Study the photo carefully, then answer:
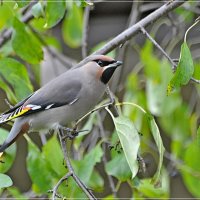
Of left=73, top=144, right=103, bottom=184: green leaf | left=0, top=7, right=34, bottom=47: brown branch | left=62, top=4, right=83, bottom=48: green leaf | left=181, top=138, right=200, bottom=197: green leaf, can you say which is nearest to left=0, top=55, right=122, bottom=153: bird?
left=73, top=144, right=103, bottom=184: green leaf

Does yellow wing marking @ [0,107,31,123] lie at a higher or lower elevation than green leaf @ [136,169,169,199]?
higher

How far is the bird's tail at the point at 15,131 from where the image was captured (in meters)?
2.48

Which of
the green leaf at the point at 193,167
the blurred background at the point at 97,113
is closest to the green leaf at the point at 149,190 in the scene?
the blurred background at the point at 97,113

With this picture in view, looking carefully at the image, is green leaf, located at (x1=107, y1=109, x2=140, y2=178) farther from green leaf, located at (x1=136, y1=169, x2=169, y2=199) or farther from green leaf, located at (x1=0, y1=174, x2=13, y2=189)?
green leaf, located at (x1=136, y1=169, x2=169, y2=199)

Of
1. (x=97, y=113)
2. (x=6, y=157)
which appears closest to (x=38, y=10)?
(x=6, y=157)

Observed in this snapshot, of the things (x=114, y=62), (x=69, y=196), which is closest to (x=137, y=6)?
(x=114, y=62)

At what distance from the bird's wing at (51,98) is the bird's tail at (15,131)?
0.05 meters

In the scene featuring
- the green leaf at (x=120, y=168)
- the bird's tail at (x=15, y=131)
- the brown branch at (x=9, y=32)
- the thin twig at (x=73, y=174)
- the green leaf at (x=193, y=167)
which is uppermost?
the brown branch at (x=9, y=32)

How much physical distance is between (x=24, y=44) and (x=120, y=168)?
24.0 inches

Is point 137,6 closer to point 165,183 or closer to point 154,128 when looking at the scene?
point 165,183

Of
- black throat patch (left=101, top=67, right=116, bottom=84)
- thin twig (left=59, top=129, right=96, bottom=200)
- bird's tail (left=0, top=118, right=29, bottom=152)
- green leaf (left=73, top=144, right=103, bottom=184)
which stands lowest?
green leaf (left=73, top=144, right=103, bottom=184)

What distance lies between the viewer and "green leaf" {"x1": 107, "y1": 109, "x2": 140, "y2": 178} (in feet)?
6.80

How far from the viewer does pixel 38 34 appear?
11.9 feet

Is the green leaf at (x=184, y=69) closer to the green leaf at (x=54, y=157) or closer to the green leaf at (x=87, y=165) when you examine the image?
the green leaf at (x=87, y=165)
